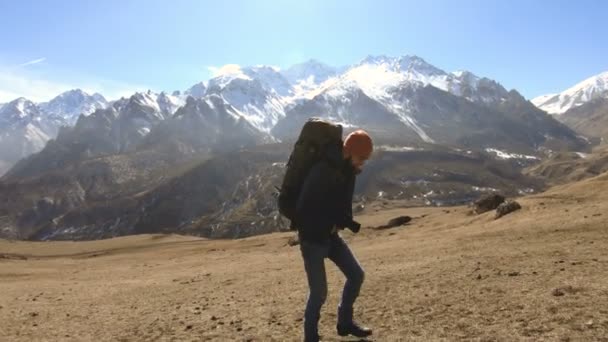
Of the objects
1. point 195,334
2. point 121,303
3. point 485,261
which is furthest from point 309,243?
point 121,303

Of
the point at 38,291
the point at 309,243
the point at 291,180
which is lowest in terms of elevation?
the point at 38,291

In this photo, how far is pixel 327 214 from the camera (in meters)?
9.89

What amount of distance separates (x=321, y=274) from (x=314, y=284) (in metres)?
0.21

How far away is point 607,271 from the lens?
14.0m

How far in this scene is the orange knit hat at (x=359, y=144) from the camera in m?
10.1

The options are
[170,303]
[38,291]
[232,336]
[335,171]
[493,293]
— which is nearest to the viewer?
[335,171]

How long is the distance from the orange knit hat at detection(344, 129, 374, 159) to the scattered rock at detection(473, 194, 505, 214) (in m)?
36.0

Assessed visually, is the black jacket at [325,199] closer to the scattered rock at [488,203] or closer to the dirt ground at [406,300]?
the dirt ground at [406,300]

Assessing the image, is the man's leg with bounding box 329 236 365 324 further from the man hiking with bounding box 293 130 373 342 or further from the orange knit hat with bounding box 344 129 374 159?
the orange knit hat with bounding box 344 129 374 159

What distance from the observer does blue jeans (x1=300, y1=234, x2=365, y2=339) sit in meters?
10.1

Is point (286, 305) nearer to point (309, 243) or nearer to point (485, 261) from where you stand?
point (309, 243)

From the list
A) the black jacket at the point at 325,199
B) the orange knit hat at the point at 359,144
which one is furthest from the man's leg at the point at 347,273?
the orange knit hat at the point at 359,144

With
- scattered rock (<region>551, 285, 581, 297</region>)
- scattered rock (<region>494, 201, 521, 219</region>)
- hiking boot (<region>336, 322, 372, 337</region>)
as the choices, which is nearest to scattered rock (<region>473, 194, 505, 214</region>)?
scattered rock (<region>494, 201, 521, 219</region>)

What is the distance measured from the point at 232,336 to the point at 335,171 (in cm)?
434
